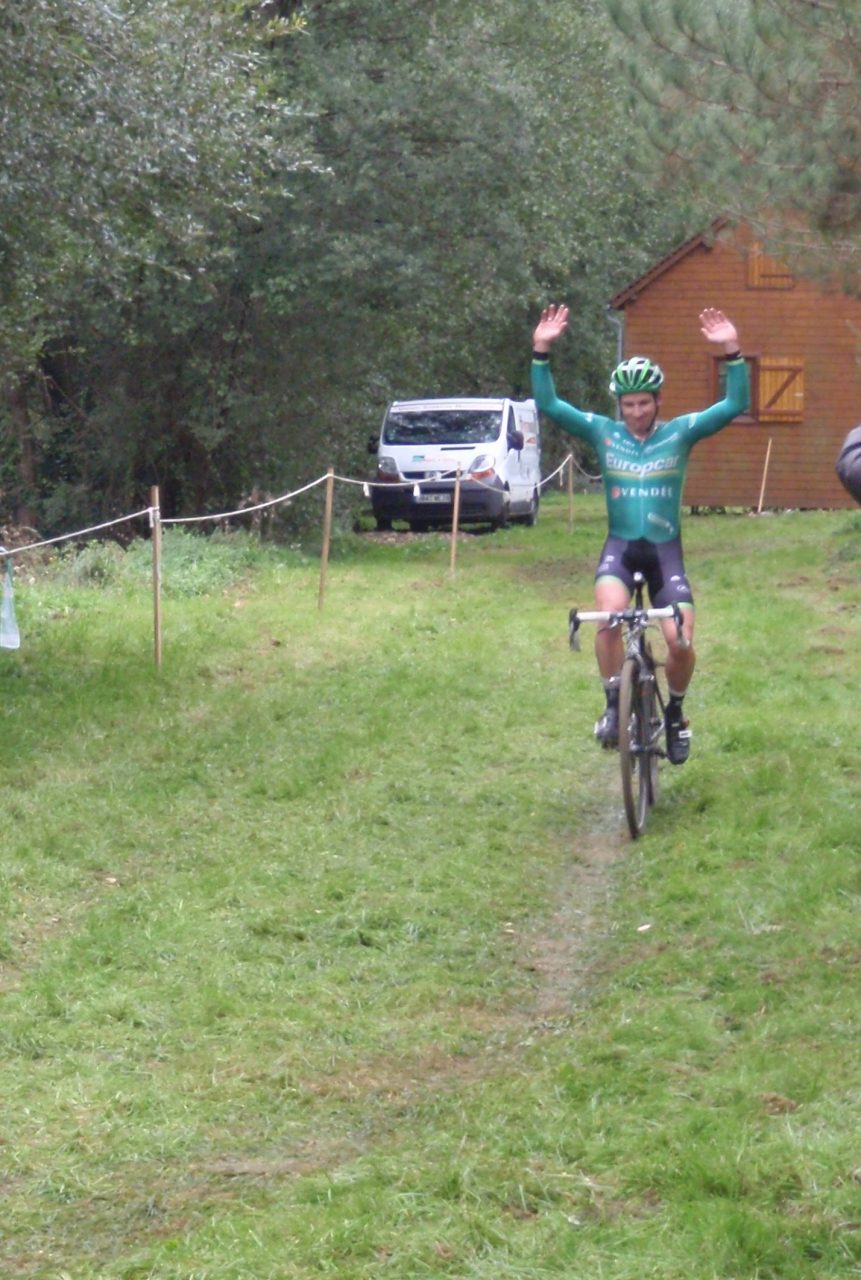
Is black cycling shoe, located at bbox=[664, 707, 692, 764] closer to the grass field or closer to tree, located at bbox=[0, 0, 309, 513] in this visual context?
the grass field

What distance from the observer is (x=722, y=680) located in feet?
37.8

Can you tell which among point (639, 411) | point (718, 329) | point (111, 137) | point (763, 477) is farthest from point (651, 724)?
point (763, 477)

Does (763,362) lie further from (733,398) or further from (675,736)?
(733,398)

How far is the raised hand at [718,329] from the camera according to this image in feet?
24.1

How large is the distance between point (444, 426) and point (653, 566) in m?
17.7

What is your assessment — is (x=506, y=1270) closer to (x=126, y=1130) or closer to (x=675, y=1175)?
(x=675, y=1175)

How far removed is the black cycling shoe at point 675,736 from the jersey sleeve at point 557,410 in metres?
1.36

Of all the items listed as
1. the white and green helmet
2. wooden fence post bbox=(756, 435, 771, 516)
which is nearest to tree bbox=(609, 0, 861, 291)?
the white and green helmet

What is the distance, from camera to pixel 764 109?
1367 centimetres

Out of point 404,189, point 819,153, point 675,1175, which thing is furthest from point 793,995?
point 404,189

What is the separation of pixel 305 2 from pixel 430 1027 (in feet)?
60.4

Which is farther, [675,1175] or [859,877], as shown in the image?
Answer: [859,877]

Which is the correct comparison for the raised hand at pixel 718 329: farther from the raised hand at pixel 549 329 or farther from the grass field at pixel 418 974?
the grass field at pixel 418 974

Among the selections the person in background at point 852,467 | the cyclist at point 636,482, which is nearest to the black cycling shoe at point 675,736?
the cyclist at point 636,482
